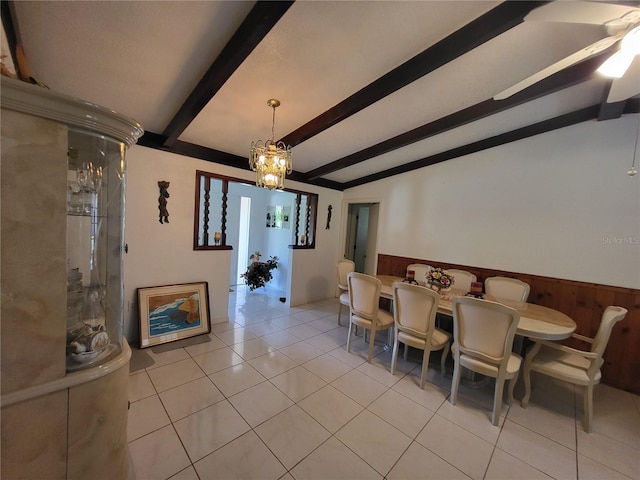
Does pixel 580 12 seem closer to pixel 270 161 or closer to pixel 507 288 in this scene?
pixel 270 161

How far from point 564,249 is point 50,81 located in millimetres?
5199

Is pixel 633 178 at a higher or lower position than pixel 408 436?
higher

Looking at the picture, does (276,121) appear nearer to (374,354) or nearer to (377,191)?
(377,191)

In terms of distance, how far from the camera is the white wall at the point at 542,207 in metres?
2.56

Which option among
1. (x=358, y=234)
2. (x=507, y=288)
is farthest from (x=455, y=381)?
(x=358, y=234)

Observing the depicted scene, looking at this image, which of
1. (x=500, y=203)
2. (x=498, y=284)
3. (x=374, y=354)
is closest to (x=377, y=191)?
(x=500, y=203)

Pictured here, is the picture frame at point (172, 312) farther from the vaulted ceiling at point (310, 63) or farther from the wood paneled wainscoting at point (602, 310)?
the wood paneled wainscoting at point (602, 310)

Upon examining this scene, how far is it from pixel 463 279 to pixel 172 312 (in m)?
3.86

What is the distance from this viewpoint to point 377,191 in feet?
15.2

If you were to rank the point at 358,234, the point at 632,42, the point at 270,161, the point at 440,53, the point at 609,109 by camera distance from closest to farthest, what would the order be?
the point at 632,42 < the point at 440,53 < the point at 270,161 < the point at 609,109 < the point at 358,234

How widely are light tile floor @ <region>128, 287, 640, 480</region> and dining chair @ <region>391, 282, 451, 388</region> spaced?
40 cm

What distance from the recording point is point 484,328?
1.92 m

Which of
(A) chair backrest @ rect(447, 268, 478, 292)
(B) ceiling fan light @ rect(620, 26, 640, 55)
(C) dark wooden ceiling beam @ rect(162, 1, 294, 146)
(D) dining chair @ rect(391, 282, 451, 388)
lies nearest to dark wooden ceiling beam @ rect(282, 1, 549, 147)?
(B) ceiling fan light @ rect(620, 26, 640, 55)

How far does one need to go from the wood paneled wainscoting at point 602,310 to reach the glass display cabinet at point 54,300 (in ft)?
13.5
